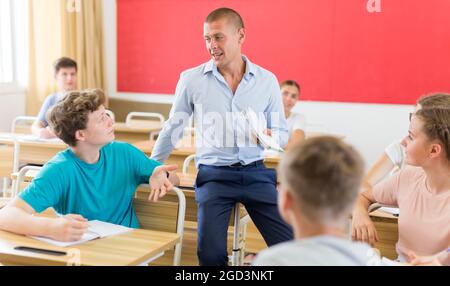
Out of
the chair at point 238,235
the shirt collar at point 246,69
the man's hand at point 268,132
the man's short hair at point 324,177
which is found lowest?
the chair at point 238,235

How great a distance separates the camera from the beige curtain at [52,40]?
232 inches

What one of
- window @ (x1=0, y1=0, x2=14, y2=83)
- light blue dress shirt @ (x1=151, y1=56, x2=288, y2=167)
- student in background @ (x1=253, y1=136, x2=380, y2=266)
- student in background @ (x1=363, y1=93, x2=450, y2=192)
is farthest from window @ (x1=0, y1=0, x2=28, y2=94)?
student in background @ (x1=253, y1=136, x2=380, y2=266)

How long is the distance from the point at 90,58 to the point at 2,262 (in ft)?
16.4

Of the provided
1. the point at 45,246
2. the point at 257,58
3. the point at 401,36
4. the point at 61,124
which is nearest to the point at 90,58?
the point at 257,58

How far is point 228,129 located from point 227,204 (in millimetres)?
368

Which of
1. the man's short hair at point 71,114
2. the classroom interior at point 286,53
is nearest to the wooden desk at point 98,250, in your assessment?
the man's short hair at point 71,114

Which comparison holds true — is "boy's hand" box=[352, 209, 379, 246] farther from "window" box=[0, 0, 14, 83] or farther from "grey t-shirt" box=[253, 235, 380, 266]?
"window" box=[0, 0, 14, 83]

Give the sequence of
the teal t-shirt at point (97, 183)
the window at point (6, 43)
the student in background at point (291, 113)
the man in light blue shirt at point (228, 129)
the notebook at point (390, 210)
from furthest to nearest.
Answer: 1. the window at point (6, 43)
2. the student in background at point (291, 113)
3. the man in light blue shirt at point (228, 129)
4. the notebook at point (390, 210)
5. the teal t-shirt at point (97, 183)

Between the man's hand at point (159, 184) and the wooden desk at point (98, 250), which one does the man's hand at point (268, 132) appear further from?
the wooden desk at point (98, 250)

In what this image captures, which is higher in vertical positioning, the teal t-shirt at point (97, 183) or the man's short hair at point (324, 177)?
the man's short hair at point (324, 177)

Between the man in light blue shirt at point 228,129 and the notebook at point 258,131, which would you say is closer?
the man in light blue shirt at point 228,129

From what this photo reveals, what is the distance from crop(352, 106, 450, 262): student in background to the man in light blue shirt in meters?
0.60

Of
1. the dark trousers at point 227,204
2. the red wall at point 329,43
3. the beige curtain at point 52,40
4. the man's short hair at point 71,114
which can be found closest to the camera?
the man's short hair at point 71,114

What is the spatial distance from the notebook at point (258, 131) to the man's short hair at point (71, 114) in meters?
0.75
